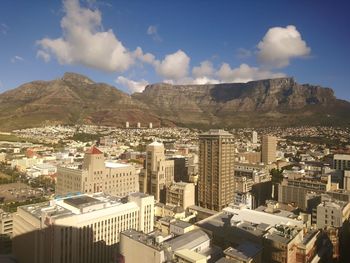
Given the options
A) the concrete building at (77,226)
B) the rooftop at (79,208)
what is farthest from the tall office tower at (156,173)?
the rooftop at (79,208)

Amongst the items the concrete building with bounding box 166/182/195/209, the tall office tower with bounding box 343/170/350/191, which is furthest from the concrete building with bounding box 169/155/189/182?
the tall office tower with bounding box 343/170/350/191

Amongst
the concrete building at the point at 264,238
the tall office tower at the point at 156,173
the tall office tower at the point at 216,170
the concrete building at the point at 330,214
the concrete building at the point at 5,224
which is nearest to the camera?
the concrete building at the point at 264,238

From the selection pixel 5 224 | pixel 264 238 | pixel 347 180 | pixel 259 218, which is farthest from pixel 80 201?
pixel 347 180

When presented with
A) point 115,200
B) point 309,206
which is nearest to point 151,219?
point 115,200

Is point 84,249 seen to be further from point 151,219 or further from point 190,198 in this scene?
point 190,198

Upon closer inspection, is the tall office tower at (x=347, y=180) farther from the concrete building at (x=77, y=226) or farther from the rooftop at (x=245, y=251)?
the concrete building at (x=77, y=226)

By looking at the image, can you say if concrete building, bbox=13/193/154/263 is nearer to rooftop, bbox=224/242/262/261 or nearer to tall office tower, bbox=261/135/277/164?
rooftop, bbox=224/242/262/261
